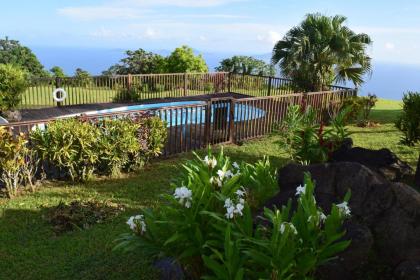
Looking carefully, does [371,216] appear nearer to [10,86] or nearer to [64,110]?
[10,86]

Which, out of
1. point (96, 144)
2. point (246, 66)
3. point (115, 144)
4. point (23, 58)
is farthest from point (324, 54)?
point (23, 58)

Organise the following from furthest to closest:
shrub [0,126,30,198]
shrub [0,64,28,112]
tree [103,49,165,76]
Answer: tree [103,49,165,76] < shrub [0,64,28,112] < shrub [0,126,30,198]

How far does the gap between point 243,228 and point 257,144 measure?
291 inches

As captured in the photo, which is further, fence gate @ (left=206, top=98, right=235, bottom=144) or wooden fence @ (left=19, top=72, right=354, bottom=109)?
wooden fence @ (left=19, top=72, right=354, bottom=109)

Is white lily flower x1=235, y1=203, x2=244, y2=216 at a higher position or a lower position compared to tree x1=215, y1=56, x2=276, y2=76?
lower

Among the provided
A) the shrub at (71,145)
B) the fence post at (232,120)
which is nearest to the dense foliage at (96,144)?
the shrub at (71,145)

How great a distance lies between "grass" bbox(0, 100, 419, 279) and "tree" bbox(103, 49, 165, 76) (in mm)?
16237

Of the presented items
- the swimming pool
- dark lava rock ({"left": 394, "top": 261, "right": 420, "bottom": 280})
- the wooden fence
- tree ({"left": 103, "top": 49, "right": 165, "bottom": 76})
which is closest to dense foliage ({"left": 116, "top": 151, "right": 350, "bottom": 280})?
dark lava rock ({"left": 394, "top": 261, "right": 420, "bottom": 280})

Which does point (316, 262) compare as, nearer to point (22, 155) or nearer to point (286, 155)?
point (22, 155)

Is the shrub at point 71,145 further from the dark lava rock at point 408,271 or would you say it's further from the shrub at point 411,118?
the shrub at point 411,118

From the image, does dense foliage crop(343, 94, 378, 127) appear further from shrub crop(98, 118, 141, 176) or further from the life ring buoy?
the life ring buoy

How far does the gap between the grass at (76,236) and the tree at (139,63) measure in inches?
639

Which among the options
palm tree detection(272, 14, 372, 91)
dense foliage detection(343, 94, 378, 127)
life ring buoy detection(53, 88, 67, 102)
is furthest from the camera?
palm tree detection(272, 14, 372, 91)

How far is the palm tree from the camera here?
1500 centimetres
